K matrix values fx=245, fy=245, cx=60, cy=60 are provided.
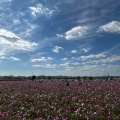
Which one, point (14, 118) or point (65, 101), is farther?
point (65, 101)

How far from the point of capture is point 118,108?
46.5 ft

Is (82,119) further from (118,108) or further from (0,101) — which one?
(0,101)

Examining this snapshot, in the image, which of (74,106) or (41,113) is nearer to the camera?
(41,113)

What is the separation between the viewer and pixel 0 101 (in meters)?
17.4

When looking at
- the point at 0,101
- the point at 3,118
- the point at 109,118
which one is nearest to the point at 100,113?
the point at 109,118

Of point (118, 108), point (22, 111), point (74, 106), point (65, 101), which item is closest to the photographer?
point (22, 111)

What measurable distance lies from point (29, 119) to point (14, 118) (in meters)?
0.74

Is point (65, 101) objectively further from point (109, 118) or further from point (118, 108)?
point (109, 118)

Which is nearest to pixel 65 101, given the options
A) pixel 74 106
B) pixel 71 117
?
pixel 74 106

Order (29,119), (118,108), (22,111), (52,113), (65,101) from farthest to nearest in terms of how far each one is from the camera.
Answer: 1. (65,101)
2. (118,108)
3. (22,111)
4. (52,113)
5. (29,119)

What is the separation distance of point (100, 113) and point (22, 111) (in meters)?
4.19

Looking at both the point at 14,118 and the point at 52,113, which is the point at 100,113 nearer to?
the point at 52,113

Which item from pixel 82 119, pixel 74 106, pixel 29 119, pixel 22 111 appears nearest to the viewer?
pixel 29 119

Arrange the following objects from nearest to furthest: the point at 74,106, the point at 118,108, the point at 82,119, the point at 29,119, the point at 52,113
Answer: the point at 29,119 < the point at 82,119 < the point at 52,113 < the point at 118,108 < the point at 74,106
